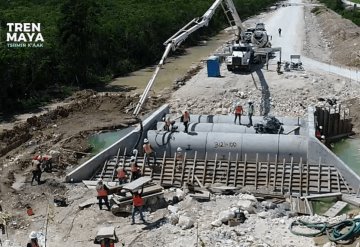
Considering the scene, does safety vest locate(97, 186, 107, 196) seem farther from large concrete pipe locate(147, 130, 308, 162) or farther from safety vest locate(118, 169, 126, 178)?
large concrete pipe locate(147, 130, 308, 162)

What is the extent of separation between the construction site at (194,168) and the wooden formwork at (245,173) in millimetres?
50

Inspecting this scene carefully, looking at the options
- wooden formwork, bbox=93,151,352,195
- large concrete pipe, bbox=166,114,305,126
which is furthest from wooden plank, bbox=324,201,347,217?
large concrete pipe, bbox=166,114,305,126

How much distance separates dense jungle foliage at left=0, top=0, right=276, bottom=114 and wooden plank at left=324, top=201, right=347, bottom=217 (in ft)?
72.1

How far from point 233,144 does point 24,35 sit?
27.1 m

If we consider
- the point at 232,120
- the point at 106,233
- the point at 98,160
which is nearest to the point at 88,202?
the point at 98,160

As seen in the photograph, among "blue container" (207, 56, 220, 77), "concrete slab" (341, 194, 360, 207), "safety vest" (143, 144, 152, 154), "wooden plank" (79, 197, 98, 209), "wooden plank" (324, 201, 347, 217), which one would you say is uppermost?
"blue container" (207, 56, 220, 77)

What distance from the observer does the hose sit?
1511 cm

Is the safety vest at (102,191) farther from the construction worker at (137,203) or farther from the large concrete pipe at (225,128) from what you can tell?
the large concrete pipe at (225,128)

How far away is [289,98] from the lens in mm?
31938

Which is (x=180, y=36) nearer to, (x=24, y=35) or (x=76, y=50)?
(x=76, y=50)

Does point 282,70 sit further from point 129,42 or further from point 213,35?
point 213,35

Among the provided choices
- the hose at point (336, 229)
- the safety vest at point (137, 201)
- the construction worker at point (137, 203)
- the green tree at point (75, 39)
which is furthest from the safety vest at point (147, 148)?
the green tree at point (75, 39)

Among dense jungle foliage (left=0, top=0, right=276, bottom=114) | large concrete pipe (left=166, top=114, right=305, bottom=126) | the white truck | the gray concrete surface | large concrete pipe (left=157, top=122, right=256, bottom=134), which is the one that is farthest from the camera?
the white truck

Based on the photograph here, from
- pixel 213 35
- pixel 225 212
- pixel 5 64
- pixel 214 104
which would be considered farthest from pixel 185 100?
pixel 213 35
